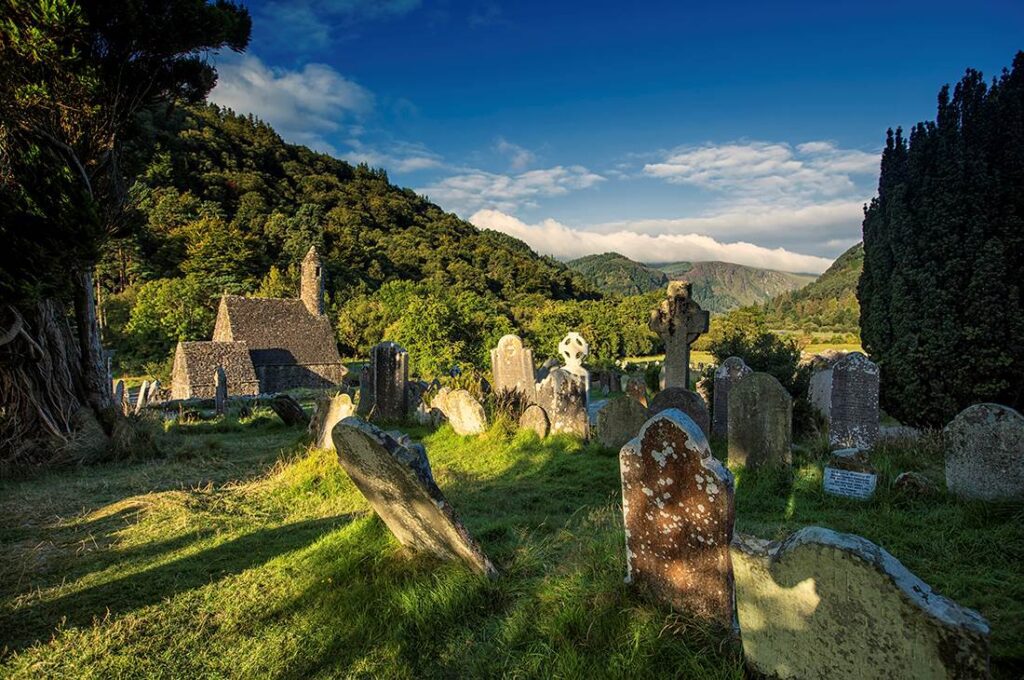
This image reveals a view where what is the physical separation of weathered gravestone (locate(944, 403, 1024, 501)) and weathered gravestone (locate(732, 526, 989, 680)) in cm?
367

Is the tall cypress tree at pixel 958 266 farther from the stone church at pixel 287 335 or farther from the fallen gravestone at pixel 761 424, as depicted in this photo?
the stone church at pixel 287 335

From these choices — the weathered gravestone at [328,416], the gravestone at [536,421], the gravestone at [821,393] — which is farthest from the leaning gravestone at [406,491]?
the gravestone at [821,393]

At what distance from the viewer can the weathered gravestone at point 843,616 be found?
2125 mm

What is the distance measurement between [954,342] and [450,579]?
38.2ft

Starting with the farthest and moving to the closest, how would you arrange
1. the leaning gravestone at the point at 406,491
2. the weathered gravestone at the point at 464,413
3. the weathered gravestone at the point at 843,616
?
the weathered gravestone at the point at 464,413
the leaning gravestone at the point at 406,491
the weathered gravestone at the point at 843,616

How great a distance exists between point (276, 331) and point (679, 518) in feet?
114

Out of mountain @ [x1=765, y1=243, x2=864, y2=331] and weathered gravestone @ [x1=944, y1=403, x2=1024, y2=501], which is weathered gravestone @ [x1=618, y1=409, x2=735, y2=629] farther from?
mountain @ [x1=765, y1=243, x2=864, y2=331]

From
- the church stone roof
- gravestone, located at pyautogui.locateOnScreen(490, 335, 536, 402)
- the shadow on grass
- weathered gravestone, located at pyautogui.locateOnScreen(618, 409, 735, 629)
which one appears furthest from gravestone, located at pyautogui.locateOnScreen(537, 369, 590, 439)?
the church stone roof

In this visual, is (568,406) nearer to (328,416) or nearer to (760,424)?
(760,424)

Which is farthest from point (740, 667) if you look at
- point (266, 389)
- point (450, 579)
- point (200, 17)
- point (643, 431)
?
point (266, 389)

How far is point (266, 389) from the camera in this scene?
3228cm

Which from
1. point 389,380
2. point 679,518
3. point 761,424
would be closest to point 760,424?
point 761,424

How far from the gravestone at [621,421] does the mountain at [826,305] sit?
6948 centimetres

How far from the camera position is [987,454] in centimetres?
517
